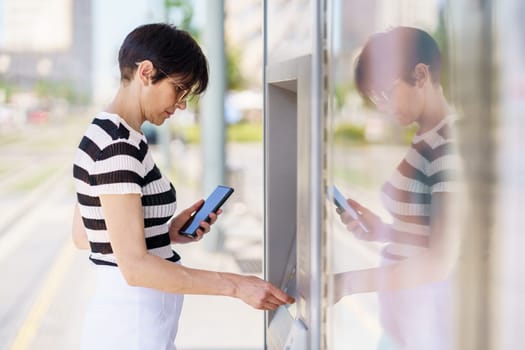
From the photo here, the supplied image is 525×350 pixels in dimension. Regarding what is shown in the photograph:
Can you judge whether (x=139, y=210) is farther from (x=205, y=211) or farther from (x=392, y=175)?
(x=392, y=175)

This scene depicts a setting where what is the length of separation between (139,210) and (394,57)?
769mm

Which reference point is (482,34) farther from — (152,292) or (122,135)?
(152,292)

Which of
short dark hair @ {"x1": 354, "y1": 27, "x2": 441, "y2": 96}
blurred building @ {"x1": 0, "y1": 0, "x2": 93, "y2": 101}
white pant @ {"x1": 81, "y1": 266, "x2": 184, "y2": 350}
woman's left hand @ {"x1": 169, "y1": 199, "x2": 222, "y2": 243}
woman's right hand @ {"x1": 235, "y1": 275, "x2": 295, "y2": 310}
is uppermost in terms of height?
blurred building @ {"x1": 0, "y1": 0, "x2": 93, "y2": 101}

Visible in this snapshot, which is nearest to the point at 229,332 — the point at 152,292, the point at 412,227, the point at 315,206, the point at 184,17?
the point at 152,292

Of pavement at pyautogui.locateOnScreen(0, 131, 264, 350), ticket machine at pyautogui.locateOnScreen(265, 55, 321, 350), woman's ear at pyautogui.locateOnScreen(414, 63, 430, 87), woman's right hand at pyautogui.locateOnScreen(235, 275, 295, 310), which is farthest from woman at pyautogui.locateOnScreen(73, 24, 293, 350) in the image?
pavement at pyautogui.locateOnScreen(0, 131, 264, 350)

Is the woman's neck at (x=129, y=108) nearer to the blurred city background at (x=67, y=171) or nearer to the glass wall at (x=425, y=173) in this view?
the blurred city background at (x=67, y=171)

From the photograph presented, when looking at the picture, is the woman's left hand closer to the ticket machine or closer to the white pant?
the ticket machine

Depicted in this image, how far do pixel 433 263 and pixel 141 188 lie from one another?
3.05 feet

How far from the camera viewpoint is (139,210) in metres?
1.67

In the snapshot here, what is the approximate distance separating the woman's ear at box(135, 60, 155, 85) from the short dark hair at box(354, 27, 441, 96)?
2.29 ft

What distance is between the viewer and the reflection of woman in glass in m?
0.87

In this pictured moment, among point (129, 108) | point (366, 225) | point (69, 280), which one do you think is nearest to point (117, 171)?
point (129, 108)

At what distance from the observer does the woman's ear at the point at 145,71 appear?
177 cm

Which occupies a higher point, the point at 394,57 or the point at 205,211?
the point at 394,57
